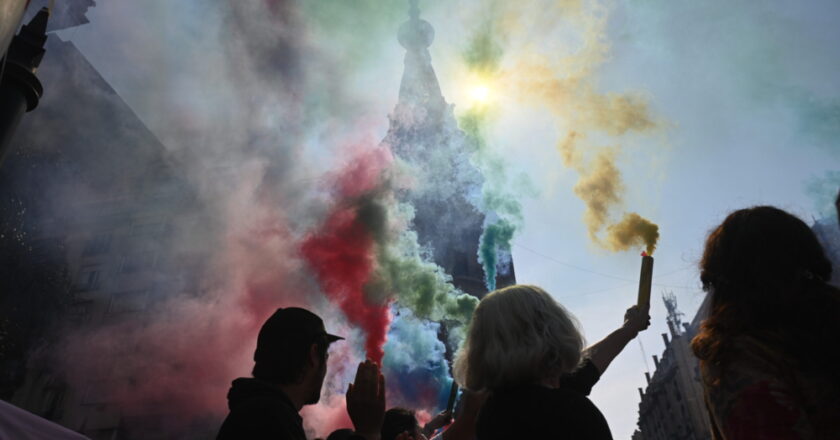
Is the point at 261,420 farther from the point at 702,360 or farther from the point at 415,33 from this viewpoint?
the point at 415,33

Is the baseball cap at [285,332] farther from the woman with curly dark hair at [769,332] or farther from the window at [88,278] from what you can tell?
the window at [88,278]

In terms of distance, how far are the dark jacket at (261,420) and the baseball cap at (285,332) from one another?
0.29 meters

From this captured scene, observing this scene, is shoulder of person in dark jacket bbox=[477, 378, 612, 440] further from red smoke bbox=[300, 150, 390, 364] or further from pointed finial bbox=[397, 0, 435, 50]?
pointed finial bbox=[397, 0, 435, 50]

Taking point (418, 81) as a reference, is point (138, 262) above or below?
below

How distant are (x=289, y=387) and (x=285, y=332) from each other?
28 centimetres

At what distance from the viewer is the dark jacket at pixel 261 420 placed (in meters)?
1.87

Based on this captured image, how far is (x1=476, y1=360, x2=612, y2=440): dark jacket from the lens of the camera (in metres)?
1.54

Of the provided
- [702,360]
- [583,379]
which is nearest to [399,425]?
[583,379]

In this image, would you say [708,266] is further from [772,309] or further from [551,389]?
[551,389]

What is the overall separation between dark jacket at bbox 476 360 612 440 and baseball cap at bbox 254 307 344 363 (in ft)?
3.48

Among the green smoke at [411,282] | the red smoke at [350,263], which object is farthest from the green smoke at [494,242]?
the red smoke at [350,263]

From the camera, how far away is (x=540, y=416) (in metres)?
1.60

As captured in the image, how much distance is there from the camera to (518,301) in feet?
6.40

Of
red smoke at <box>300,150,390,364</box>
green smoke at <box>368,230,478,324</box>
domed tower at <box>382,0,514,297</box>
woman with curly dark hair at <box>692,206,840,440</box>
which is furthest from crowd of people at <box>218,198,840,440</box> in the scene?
domed tower at <box>382,0,514,297</box>
